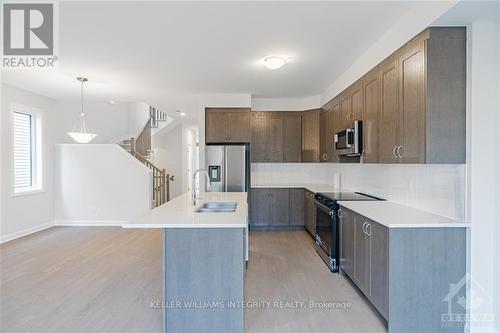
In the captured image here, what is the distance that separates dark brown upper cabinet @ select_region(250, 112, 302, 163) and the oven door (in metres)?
1.80

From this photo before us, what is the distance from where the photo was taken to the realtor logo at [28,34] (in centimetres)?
251

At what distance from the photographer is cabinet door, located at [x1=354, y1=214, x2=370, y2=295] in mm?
2656

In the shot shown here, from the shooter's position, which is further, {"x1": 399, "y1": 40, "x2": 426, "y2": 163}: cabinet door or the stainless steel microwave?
the stainless steel microwave

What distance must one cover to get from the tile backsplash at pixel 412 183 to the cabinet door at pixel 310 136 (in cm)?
48

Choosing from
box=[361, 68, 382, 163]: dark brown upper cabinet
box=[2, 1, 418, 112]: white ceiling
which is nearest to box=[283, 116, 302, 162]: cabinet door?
box=[2, 1, 418, 112]: white ceiling

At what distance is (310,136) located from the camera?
5559 mm

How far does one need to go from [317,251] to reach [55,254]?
3855 mm

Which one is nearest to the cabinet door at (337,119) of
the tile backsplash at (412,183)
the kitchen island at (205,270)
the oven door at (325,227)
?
the tile backsplash at (412,183)

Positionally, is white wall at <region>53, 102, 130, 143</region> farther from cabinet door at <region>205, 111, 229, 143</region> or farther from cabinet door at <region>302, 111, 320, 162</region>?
cabinet door at <region>302, 111, 320, 162</region>

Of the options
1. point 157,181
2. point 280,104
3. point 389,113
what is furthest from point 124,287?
point 157,181

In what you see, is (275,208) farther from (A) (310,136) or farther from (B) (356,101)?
(B) (356,101)

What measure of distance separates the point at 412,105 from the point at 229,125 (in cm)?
344

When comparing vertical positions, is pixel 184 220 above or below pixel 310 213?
above

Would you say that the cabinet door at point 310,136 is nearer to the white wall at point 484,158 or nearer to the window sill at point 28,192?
the white wall at point 484,158
